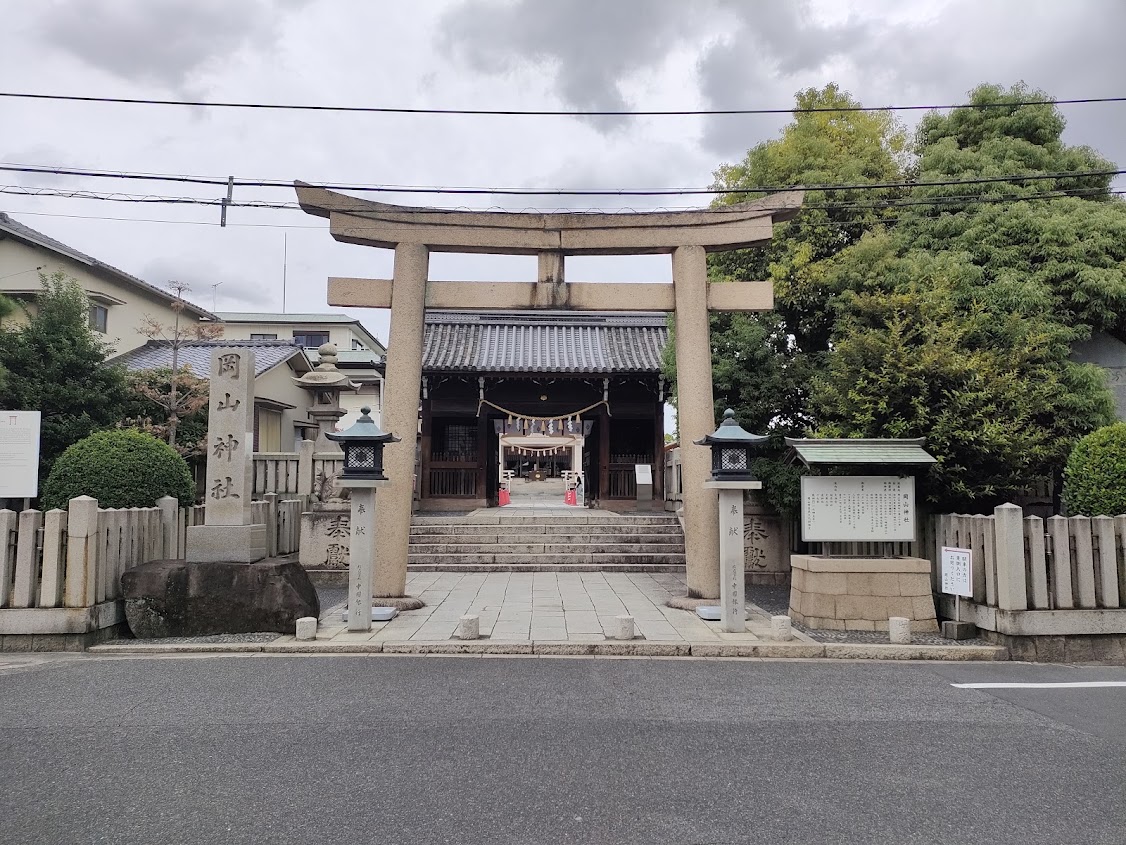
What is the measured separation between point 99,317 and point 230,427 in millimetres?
19230

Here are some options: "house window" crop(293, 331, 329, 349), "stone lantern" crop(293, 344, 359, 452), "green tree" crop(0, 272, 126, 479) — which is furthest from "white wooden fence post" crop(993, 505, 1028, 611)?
"house window" crop(293, 331, 329, 349)

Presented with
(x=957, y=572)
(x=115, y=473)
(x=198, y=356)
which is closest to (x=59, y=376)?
(x=115, y=473)

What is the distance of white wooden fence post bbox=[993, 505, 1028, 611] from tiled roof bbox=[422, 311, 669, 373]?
1204 centimetres

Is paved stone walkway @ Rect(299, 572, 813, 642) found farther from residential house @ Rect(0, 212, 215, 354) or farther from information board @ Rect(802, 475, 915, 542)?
residential house @ Rect(0, 212, 215, 354)

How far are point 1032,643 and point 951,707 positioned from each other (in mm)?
2851

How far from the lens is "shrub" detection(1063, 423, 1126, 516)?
8.89m

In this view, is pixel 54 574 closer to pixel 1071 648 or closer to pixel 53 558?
Answer: pixel 53 558

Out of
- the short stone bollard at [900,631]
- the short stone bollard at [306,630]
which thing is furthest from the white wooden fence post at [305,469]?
the short stone bollard at [900,631]

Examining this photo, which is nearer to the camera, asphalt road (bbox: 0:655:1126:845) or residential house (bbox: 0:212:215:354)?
asphalt road (bbox: 0:655:1126:845)

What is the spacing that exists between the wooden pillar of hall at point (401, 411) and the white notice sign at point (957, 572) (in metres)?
7.29

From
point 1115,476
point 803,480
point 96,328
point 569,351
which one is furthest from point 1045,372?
point 96,328

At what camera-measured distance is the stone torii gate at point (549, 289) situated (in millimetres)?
10211

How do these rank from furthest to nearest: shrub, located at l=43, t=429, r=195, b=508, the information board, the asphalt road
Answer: shrub, located at l=43, t=429, r=195, b=508
the information board
the asphalt road

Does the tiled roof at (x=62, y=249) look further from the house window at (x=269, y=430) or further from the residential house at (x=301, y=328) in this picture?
the residential house at (x=301, y=328)
